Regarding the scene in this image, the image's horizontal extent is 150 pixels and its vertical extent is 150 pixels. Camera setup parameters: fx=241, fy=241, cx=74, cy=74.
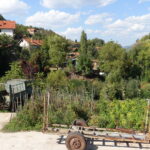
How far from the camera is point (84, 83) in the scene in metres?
20.9

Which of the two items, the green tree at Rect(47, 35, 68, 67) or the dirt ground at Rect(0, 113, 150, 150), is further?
the green tree at Rect(47, 35, 68, 67)

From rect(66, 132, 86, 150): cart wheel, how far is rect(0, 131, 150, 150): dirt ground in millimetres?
409

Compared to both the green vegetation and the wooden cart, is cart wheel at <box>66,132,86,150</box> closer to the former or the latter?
the wooden cart

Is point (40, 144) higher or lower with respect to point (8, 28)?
lower

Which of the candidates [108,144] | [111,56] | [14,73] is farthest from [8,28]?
[108,144]

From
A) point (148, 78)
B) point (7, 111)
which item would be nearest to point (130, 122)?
point (7, 111)

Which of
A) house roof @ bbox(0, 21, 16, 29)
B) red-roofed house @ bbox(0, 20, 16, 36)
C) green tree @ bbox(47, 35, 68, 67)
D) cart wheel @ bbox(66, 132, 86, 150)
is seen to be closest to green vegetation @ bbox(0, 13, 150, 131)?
green tree @ bbox(47, 35, 68, 67)

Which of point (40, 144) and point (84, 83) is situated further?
point (84, 83)

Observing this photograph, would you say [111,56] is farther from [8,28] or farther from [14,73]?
[8,28]

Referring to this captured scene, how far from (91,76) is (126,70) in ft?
15.4

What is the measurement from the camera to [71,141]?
6.18m

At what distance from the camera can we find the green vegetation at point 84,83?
8469 millimetres

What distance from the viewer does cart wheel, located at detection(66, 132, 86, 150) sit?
614 centimetres

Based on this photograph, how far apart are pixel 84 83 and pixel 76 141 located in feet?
A: 48.7
